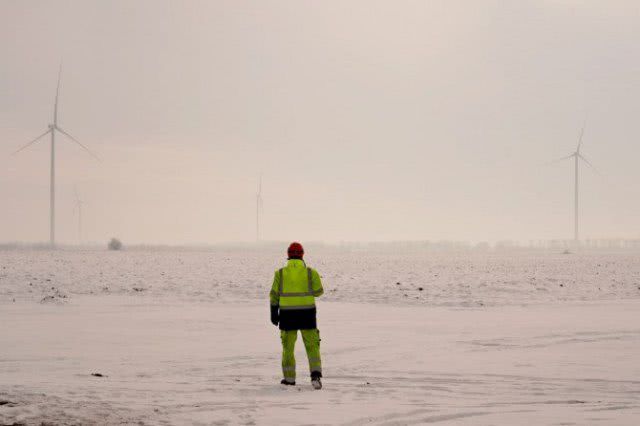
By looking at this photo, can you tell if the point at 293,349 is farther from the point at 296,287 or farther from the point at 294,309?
the point at 296,287

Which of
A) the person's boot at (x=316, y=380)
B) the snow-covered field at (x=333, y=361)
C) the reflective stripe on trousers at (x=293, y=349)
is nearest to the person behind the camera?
the snow-covered field at (x=333, y=361)

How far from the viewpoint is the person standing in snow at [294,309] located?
13289 millimetres

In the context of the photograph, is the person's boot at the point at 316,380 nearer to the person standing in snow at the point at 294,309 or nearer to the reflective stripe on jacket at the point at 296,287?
the person standing in snow at the point at 294,309

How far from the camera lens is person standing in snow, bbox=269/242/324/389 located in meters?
13.3

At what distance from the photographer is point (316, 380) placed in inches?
515

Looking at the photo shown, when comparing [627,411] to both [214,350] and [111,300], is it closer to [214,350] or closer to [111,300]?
[214,350]

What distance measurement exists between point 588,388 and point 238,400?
5.49m

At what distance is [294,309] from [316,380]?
1.15m

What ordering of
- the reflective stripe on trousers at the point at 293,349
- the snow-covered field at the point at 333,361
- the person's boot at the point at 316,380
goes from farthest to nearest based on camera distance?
the reflective stripe on trousers at the point at 293,349 → the person's boot at the point at 316,380 → the snow-covered field at the point at 333,361

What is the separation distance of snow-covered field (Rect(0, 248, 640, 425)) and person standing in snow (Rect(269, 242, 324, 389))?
50 cm

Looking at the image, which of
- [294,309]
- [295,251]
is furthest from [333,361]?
[295,251]

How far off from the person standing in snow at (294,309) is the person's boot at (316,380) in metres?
0.17

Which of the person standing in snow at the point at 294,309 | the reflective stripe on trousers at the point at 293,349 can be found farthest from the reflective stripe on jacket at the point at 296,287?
the reflective stripe on trousers at the point at 293,349

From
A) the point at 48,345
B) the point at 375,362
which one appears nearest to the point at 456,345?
the point at 375,362
